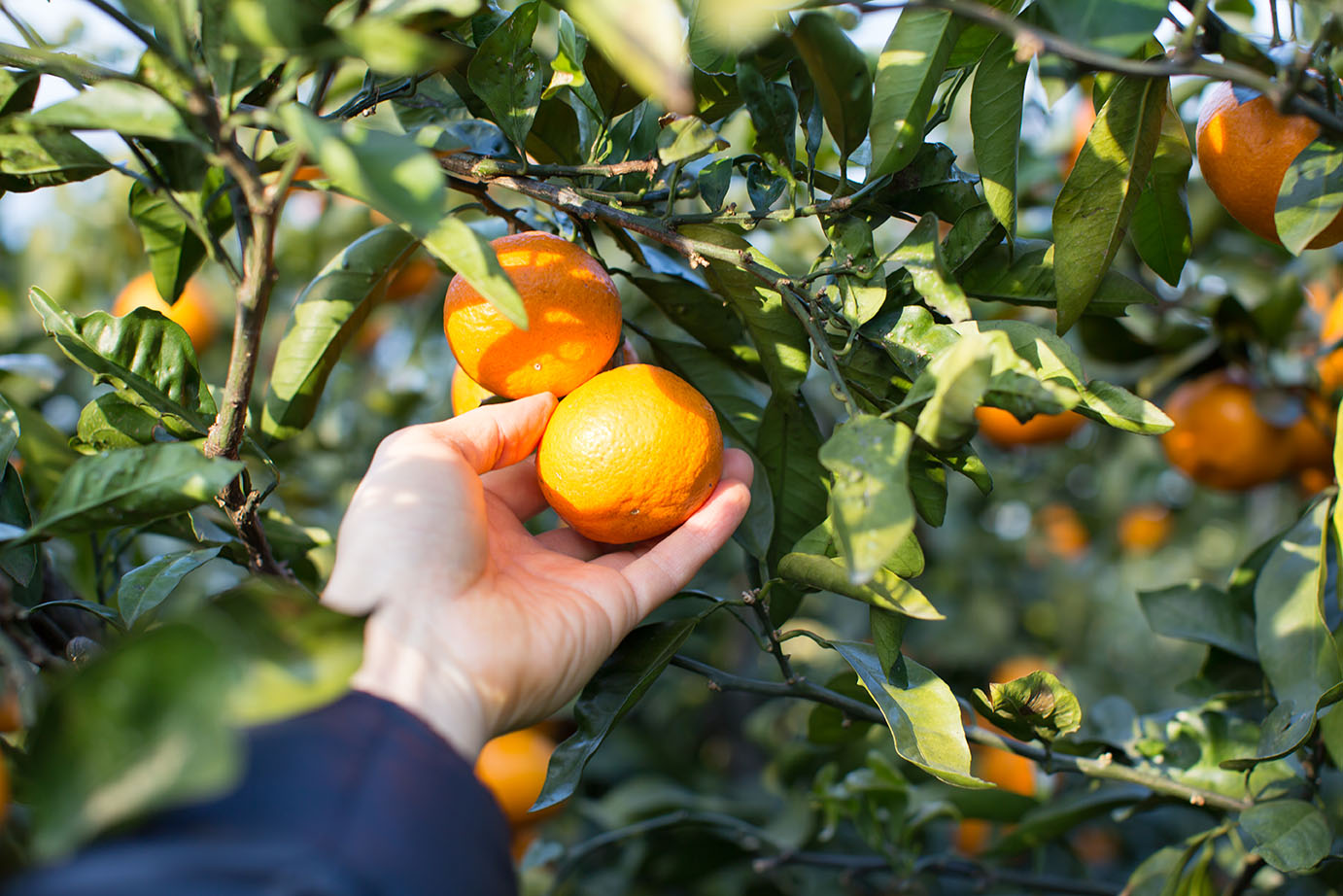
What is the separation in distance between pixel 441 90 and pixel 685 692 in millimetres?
1789

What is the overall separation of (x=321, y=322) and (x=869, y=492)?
69cm

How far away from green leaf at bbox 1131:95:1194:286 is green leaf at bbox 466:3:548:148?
63 centimetres

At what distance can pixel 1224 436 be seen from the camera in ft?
5.21

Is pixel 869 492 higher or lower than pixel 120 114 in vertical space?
lower

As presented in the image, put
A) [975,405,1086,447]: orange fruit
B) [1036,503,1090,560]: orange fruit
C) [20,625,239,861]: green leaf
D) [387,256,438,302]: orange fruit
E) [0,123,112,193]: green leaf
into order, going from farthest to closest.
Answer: [1036,503,1090,560]: orange fruit < [387,256,438,302]: orange fruit < [975,405,1086,447]: orange fruit < [0,123,112,193]: green leaf < [20,625,239,861]: green leaf

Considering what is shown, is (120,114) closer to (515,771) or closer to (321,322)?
(321,322)

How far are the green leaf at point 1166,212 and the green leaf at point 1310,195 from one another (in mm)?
123

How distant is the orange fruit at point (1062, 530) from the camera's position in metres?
3.21

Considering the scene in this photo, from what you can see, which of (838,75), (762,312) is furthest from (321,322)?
(838,75)

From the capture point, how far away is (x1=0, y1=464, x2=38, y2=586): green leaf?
34.5 inches

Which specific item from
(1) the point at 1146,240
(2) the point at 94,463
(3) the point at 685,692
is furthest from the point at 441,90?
(3) the point at 685,692

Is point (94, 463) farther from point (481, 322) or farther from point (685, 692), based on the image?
point (685, 692)

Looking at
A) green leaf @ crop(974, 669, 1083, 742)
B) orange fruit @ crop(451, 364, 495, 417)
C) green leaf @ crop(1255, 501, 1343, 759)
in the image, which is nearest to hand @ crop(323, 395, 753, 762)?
orange fruit @ crop(451, 364, 495, 417)

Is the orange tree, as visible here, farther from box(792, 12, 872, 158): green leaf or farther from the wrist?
the wrist
